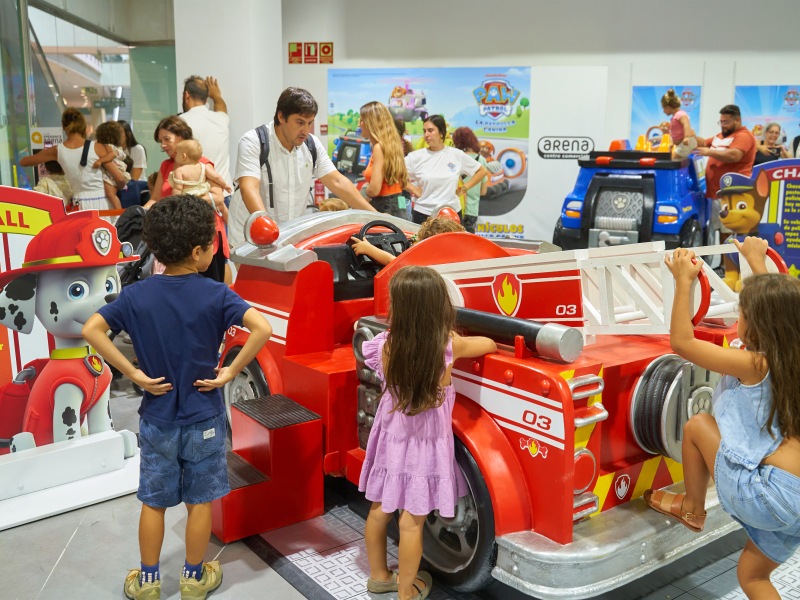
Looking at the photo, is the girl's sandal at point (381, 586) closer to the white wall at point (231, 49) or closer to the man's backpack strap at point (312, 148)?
the man's backpack strap at point (312, 148)

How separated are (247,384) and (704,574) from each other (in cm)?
224

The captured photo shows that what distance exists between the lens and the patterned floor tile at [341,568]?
2490 millimetres

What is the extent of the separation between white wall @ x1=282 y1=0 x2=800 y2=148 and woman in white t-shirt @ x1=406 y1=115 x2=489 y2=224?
11.4 feet

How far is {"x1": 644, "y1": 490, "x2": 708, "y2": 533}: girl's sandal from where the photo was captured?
2.22m

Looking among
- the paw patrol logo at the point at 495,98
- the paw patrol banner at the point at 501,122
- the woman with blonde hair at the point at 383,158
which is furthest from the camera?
the paw patrol logo at the point at 495,98

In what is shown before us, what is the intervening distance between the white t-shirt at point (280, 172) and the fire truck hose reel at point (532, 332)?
6.86ft

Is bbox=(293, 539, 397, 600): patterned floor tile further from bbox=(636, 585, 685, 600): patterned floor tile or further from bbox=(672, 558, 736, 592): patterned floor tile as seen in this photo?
bbox=(672, 558, 736, 592): patterned floor tile

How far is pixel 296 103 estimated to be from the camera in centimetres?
391

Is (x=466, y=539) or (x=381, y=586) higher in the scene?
(x=466, y=539)

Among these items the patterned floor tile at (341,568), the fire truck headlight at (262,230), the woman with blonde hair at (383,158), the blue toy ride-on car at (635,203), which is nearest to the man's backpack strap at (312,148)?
the woman with blonde hair at (383,158)

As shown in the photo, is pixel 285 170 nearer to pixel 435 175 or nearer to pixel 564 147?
pixel 435 175

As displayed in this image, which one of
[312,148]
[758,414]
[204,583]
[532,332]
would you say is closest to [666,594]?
[758,414]

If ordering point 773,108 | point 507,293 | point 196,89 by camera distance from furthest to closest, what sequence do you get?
1. point 773,108
2. point 196,89
3. point 507,293

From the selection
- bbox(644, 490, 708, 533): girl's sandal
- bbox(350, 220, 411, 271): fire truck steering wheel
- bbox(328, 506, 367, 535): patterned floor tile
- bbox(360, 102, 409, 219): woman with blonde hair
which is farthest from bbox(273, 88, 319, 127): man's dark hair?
bbox(644, 490, 708, 533): girl's sandal
